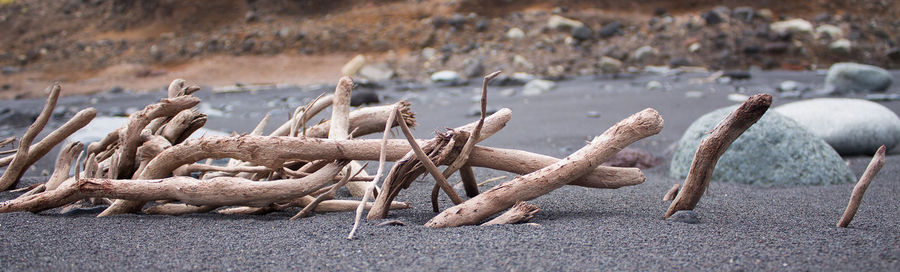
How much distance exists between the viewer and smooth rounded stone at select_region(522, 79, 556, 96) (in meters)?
8.57

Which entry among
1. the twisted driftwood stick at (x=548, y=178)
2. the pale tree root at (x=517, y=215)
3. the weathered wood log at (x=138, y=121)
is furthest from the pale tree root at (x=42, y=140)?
the pale tree root at (x=517, y=215)

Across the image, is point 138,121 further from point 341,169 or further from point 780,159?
point 780,159

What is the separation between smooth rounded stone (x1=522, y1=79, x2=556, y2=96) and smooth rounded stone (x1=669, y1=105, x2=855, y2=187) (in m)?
4.74

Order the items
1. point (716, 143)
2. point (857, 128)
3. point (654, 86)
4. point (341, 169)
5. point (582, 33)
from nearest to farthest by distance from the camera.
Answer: point (716, 143) → point (341, 169) → point (857, 128) → point (654, 86) → point (582, 33)

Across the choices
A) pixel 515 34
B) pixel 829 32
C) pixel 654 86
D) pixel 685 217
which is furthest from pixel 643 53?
pixel 685 217

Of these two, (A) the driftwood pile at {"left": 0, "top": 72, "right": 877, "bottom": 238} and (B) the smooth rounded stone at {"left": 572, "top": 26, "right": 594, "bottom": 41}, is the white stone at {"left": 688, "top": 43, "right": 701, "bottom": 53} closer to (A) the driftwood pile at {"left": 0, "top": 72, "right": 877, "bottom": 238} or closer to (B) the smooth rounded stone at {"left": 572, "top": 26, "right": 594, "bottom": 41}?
(B) the smooth rounded stone at {"left": 572, "top": 26, "right": 594, "bottom": 41}

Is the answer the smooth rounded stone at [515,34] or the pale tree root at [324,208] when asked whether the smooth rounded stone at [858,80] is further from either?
the pale tree root at [324,208]

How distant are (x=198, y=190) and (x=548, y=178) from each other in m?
1.23

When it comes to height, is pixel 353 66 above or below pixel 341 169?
below

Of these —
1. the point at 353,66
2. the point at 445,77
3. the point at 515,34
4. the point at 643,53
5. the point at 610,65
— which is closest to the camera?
the point at 445,77

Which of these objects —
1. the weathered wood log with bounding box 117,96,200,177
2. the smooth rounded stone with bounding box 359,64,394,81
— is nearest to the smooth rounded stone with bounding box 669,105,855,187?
the weathered wood log with bounding box 117,96,200,177

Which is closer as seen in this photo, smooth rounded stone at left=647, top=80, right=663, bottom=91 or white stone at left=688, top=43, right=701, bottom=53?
smooth rounded stone at left=647, top=80, right=663, bottom=91

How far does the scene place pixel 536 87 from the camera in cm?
885

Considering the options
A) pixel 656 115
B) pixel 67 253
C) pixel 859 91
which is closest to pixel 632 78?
pixel 859 91
